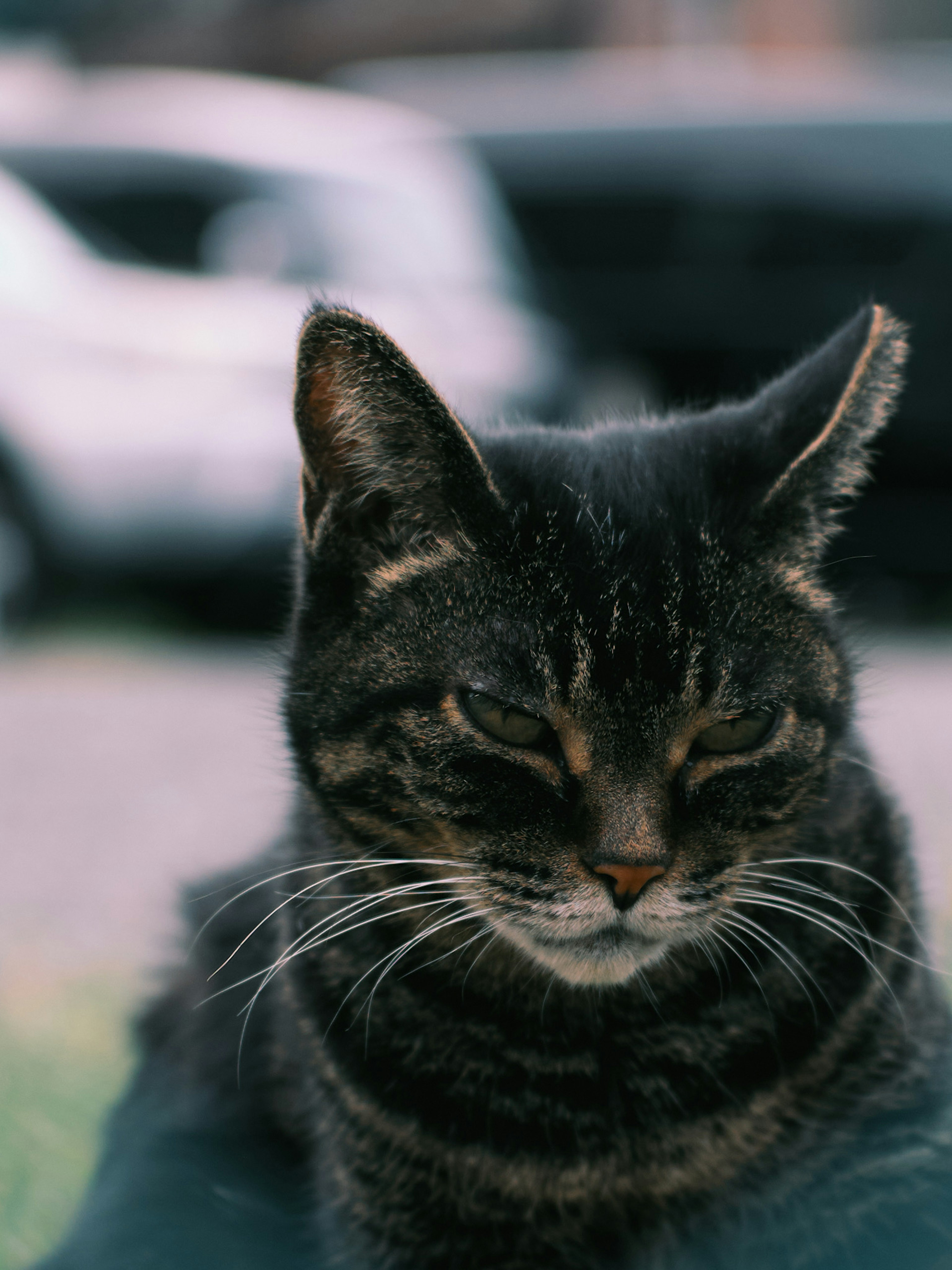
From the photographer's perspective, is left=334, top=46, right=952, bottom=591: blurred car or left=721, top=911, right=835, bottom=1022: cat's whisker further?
left=334, top=46, right=952, bottom=591: blurred car

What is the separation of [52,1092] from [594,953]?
1006 millimetres

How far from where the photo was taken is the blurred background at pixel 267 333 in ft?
9.93

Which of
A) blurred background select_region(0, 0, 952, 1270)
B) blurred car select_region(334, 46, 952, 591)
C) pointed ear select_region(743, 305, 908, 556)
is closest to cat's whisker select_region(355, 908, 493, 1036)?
pointed ear select_region(743, 305, 908, 556)

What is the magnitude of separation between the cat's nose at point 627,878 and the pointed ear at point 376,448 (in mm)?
332

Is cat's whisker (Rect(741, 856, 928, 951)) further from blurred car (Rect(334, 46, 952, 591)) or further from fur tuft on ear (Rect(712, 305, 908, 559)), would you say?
blurred car (Rect(334, 46, 952, 591))

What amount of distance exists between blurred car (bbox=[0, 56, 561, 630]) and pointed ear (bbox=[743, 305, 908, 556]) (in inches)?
112

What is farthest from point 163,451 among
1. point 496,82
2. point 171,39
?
point 171,39

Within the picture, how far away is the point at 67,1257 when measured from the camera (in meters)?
1.36

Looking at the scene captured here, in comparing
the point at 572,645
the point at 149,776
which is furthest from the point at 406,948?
the point at 149,776

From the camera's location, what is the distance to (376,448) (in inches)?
46.0

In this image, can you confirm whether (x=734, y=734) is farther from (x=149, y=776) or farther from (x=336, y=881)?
(x=149, y=776)

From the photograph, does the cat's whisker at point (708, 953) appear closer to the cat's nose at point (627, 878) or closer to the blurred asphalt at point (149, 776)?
the cat's nose at point (627, 878)

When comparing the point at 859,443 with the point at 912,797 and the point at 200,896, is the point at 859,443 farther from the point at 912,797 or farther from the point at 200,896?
the point at 912,797

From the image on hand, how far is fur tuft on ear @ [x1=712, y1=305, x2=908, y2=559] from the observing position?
1.17m
